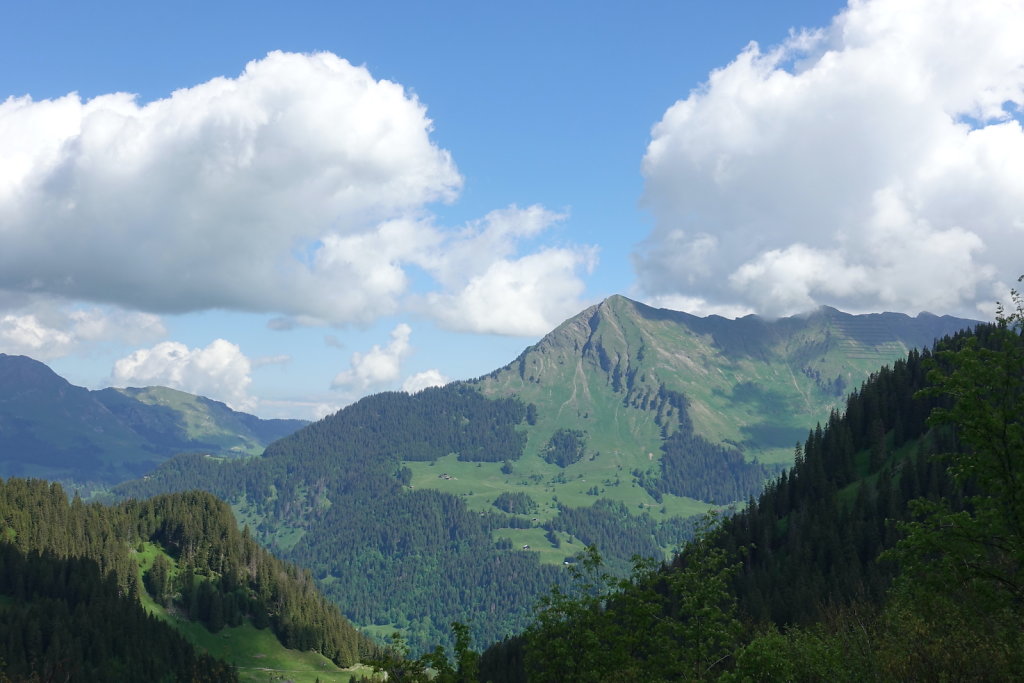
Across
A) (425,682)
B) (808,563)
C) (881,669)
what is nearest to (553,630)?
(425,682)

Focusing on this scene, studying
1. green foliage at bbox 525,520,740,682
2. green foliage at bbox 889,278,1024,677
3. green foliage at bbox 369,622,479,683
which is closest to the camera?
green foliage at bbox 889,278,1024,677

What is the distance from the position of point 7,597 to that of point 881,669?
8856 inches

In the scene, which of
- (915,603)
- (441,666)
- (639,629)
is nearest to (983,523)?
(915,603)

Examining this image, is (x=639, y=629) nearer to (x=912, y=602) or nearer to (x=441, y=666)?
(x=441, y=666)

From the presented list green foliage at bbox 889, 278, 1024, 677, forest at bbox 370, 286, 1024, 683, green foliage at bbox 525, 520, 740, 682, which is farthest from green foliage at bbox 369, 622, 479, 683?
green foliage at bbox 889, 278, 1024, 677

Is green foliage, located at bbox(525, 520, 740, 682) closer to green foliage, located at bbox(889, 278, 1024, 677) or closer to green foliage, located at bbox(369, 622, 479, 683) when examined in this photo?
green foliage, located at bbox(369, 622, 479, 683)

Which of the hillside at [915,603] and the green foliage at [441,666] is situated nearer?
the hillside at [915,603]

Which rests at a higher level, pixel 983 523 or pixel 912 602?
pixel 983 523

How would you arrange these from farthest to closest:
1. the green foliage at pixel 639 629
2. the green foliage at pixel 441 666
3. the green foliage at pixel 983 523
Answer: the green foliage at pixel 441 666
the green foliage at pixel 639 629
the green foliage at pixel 983 523

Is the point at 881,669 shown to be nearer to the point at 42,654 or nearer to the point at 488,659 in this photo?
the point at 488,659

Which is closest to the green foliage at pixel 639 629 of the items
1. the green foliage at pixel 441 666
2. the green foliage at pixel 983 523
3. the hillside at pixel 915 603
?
the hillside at pixel 915 603

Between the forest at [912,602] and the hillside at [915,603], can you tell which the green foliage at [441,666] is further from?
the hillside at [915,603]

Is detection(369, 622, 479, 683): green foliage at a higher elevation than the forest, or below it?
below

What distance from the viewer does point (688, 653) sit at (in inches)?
1844
